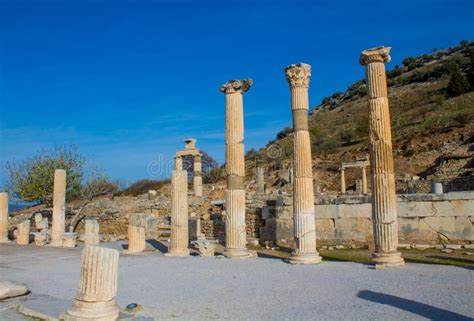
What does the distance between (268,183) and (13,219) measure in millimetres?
21417

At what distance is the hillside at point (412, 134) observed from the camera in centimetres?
3334

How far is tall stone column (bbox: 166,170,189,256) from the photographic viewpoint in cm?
1561

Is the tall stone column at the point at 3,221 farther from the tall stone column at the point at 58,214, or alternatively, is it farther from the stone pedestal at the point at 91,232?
the stone pedestal at the point at 91,232

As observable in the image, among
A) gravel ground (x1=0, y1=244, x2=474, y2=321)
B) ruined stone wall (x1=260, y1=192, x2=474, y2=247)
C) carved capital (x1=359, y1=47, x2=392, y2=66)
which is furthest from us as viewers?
ruined stone wall (x1=260, y1=192, x2=474, y2=247)

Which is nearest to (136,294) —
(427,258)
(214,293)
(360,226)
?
(214,293)

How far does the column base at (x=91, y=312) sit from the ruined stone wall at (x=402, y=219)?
44.3ft

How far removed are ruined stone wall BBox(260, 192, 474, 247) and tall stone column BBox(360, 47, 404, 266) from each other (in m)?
5.96

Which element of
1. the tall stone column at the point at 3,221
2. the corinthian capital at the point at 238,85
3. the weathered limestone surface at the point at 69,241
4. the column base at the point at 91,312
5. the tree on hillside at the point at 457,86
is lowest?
the column base at the point at 91,312

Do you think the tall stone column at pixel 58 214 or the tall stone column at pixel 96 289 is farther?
the tall stone column at pixel 58 214

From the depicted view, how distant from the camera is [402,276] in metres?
10.2

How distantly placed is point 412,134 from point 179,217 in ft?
106

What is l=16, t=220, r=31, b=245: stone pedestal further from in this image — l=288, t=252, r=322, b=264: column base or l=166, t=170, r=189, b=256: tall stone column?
l=288, t=252, r=322, b=264: column base

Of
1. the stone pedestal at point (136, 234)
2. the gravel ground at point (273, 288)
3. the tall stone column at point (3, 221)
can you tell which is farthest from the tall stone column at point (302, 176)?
the tall stone column at point (3, 221)

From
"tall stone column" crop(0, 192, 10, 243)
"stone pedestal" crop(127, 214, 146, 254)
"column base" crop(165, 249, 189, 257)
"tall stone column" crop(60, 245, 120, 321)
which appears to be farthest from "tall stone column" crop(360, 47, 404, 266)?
"tall stone column" crop(0, 192, 10, 243)
